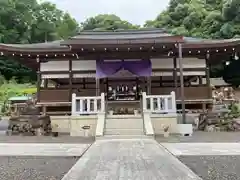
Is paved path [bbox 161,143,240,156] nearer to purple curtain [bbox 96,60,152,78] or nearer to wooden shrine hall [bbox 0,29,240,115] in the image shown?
wooden shrine hall [bbox 0,29,240,115]

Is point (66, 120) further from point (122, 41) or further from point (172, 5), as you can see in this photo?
point (172, 5)

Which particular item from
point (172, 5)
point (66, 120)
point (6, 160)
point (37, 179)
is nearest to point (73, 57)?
point (66, 120)

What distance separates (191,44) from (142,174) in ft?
32.3

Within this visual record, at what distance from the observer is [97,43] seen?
1288cm

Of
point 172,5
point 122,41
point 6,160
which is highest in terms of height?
point 172,5

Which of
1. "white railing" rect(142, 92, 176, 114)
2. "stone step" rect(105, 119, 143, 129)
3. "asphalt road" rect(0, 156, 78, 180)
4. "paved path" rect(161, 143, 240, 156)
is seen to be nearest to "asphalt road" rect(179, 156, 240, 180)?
"paved path" rect(161, 143, 240, 156)

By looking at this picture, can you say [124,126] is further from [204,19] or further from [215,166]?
[204,19]

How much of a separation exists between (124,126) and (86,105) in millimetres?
2112

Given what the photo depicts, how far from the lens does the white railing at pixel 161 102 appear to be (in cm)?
1232

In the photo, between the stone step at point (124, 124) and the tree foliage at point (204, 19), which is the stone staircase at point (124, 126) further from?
the tree foliage at point (204, 19)

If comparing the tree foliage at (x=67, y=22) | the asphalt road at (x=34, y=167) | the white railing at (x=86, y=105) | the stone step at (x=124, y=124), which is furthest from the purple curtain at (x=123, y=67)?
the tree foliage at (x=67, y=22)

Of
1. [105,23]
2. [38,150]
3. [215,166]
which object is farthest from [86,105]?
[105,23]

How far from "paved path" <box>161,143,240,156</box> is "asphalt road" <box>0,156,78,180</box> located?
8.98 feet

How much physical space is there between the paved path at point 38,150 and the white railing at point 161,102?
4415 mm
